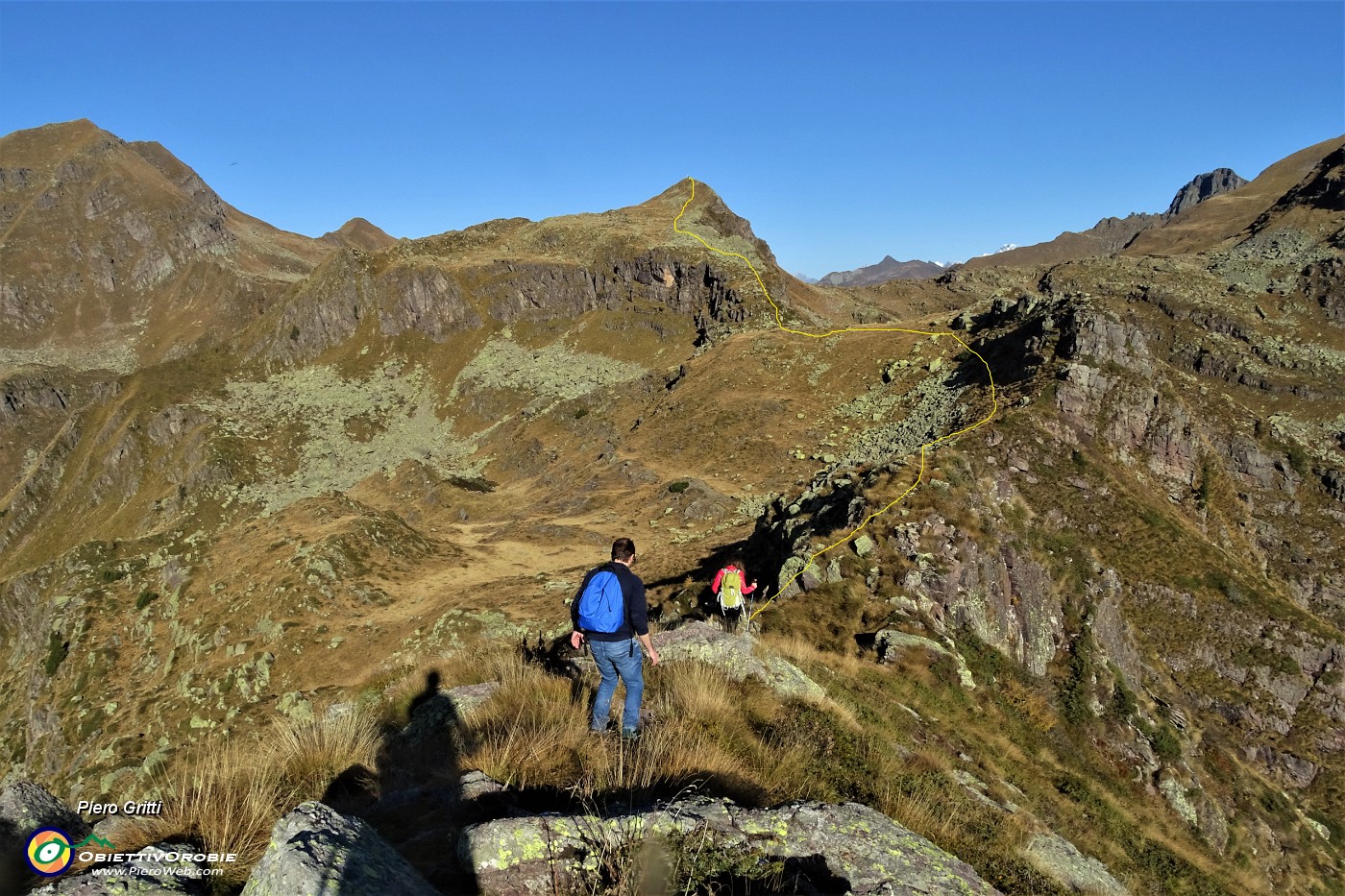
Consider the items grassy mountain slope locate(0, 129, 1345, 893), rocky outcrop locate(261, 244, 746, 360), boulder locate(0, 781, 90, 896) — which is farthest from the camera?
rocky outcrop locate(261, 244, 746, 360)

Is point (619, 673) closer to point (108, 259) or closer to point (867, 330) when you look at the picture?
point (867, 330)

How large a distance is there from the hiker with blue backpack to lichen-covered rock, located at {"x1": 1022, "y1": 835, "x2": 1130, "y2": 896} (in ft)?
16.3

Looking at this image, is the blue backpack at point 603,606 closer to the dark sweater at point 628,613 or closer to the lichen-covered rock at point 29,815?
the dark sweater at point 628,613

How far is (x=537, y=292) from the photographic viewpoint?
86.6 meters

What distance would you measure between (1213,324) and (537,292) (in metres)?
88.1

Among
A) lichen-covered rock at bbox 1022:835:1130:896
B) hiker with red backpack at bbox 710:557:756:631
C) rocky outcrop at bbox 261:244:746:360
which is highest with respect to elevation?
rocky outcrop at bbox 261:244:746:360

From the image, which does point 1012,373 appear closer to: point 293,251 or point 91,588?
point 91,588

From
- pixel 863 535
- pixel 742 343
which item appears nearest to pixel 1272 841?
pixel 863 535

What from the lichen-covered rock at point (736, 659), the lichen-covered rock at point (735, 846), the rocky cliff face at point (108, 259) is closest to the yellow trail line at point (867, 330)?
the lichen-covered rock at point (736, 659)

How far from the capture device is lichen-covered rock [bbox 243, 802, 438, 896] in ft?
12.3

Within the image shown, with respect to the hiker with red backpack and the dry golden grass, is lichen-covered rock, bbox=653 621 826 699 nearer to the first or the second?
the hiker with red backpack

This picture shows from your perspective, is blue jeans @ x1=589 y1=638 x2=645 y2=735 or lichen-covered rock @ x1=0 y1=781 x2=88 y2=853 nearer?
lichen-covered rock @ x1=0 y1=781 x2=88 y2=853

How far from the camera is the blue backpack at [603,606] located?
7.45m

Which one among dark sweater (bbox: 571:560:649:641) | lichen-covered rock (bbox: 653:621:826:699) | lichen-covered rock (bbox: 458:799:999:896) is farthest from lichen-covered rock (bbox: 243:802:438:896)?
lichen-covered rock (bbox: 653:621:826:699)
